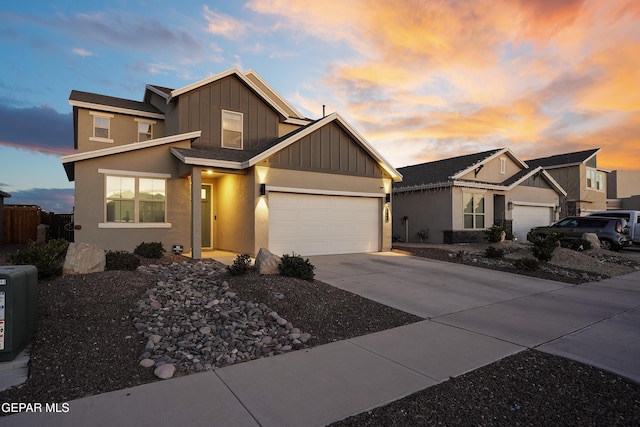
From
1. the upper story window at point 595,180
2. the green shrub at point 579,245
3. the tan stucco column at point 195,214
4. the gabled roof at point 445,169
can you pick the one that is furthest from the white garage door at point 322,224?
→ the upper story window at point 595,180

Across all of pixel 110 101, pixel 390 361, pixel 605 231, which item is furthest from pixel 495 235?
pixel 110 101

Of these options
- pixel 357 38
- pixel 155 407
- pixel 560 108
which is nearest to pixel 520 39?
pixel 357 38

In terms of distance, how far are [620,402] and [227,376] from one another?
398 cm

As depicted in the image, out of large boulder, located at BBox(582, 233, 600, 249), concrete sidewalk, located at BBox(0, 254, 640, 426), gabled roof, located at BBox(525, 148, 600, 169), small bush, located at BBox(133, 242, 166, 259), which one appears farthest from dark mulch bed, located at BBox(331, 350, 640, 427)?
gabled roof, located at BBox(525, 148, 600, 169)

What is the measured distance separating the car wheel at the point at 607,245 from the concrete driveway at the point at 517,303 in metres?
7.60

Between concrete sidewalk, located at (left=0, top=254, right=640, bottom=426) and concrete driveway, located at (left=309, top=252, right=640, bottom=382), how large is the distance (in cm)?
2

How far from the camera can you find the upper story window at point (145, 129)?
54.4 ft

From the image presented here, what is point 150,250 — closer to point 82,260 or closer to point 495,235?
point 82,260

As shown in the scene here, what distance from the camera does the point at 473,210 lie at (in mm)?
19625

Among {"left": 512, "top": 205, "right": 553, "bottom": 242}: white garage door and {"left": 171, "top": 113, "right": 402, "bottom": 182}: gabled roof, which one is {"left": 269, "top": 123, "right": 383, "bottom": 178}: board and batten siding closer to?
{"left": 171, "top": 113, "right": 402, "bottom": 182}: gabled roof

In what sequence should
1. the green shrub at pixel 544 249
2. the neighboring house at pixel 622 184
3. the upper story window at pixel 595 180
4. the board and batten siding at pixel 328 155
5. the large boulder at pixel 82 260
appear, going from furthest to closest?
the neighboring house at pixel 622 184
the upper story window at pixel 595 180
the board and batten siding at pixel 328 155
the green shrub at pixel 544 249
the large boulder at pixel 82 260

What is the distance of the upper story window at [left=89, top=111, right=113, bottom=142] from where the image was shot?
15898 millimetres

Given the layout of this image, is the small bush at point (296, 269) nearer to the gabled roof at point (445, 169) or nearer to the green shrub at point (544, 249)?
the green shrub at point (544, 249)

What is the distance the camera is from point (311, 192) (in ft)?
44.1
